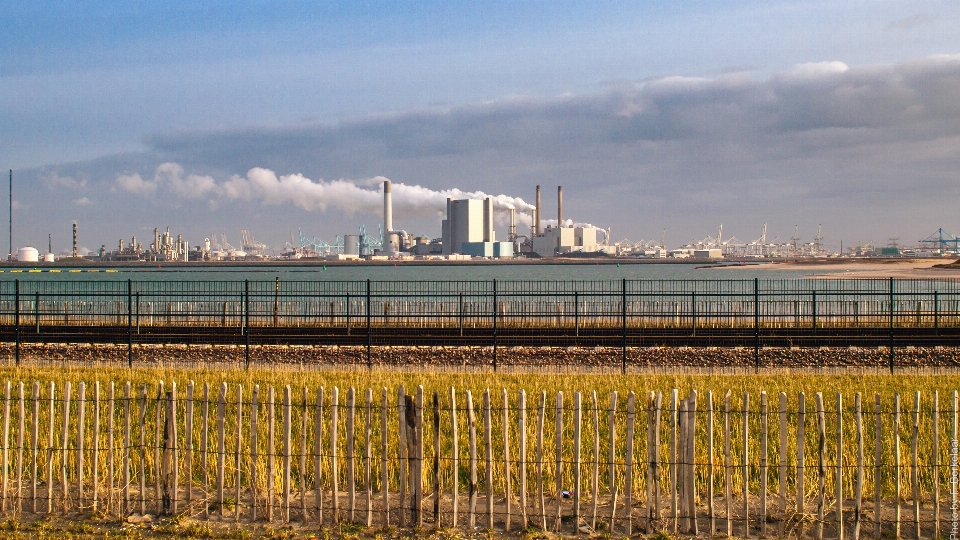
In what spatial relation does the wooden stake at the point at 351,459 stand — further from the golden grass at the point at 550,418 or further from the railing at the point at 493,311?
the railing at the point at 493,311

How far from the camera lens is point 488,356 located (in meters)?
22.5

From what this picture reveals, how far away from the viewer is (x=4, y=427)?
804cm

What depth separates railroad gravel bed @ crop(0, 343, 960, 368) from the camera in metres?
21.1

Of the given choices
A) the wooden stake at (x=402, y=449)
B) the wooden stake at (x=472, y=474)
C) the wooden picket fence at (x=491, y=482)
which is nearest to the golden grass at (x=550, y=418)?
the wooden picket fence at (x=491, y=482)

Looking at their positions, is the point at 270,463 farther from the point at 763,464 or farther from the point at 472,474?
the point at 763,464

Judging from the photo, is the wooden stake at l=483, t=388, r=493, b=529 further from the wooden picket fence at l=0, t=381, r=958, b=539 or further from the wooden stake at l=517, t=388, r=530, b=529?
the wooden stake at l=517, t=388, r=530, b=529

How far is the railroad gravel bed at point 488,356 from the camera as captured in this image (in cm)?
2114

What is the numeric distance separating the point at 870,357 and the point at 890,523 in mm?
15784

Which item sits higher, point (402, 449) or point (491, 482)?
point (402, 449)

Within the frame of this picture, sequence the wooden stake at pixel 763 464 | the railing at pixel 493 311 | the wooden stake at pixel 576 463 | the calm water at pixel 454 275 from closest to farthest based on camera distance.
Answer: the wooden stake at pixel 763 464
the wooden stake at pixel 576 463
the railing at pixel 493 311
the calm water at pixel 454 275

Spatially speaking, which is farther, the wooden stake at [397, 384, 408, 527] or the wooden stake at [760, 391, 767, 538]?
the wooden stake at [397, 384, 408, 527]

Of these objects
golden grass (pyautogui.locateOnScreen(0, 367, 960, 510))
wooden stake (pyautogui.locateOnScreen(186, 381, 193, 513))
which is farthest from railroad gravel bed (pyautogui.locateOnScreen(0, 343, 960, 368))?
wooden stake (pyautogui.locateOnScreen(186, 381, 193, 513))

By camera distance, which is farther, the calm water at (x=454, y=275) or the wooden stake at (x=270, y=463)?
the calm water at (x=454, y=275)

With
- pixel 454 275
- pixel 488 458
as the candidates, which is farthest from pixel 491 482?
pixel 454 275
